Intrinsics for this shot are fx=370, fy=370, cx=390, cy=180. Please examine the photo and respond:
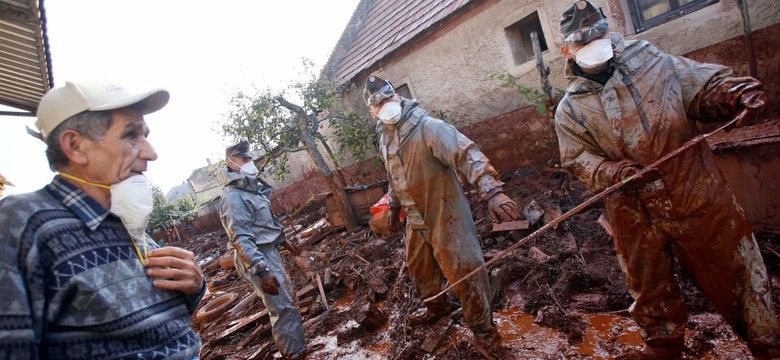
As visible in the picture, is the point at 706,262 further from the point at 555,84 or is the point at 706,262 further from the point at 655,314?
the point at 555,84

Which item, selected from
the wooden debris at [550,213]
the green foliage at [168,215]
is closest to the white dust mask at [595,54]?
the wooden debris at [550,213]

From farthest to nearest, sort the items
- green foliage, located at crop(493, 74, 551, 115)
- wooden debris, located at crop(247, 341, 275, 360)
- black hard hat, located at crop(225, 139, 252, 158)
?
1. green foliage, located at crop(493, 74, 551, 115)
2. wooden debris, located at crop(247, 341, 275, 360)
3. black hard hat, located at crop(225, 139, 252, 158)

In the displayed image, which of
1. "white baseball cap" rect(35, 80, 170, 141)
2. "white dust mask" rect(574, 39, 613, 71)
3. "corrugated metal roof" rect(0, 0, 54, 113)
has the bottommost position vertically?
"white dust mask" rect(574, 39, 613, 71)

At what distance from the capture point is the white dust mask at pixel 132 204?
1.45 metres

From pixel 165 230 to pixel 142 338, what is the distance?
80.2 ft

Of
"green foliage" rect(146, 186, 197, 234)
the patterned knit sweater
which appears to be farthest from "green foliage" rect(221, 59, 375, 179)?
"green foliage" rect(146, 186, 197, 234)

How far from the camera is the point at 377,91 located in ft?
12.3

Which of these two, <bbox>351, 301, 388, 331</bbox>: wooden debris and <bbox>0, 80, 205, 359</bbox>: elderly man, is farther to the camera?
<bbox>351, 301, 388, 331</bbox>: wooden debris

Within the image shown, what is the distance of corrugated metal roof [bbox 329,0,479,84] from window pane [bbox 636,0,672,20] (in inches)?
124

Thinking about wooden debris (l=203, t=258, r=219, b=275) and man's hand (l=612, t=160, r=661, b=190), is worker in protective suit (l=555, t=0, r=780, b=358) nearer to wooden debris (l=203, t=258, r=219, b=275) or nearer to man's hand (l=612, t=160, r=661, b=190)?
man's hand (l=612, t=160, r=661, b=190)

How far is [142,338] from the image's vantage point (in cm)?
132

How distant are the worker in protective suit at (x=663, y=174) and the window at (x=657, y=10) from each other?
4.53 metres

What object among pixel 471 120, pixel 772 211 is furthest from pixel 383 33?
pixel 772 211

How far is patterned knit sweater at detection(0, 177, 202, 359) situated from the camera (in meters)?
1.09
